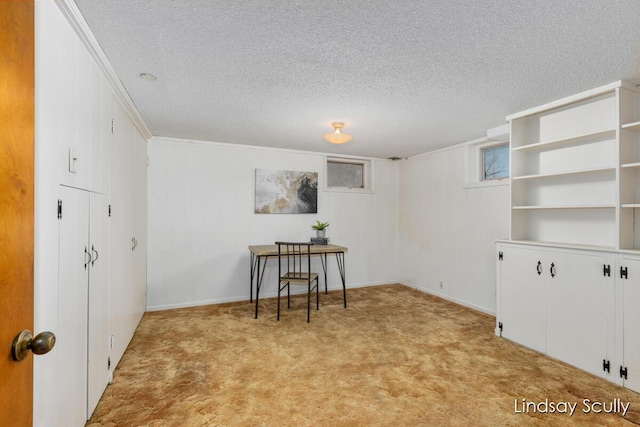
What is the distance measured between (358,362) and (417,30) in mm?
2426

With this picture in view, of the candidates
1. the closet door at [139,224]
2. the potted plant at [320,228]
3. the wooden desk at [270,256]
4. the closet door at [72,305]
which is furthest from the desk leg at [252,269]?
the closet door at [72,305]

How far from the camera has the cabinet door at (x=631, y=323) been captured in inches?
84.7

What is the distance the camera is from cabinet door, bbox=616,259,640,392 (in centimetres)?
215

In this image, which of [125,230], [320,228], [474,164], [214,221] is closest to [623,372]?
[474,164]

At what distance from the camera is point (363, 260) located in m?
5.18

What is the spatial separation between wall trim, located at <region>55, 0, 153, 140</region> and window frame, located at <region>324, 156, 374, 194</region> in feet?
9.24

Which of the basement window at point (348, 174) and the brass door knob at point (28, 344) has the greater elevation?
the basement window at point (348, 174)

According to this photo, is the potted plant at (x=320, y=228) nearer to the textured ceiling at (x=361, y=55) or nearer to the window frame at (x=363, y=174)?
the window frame at (x=363, y=174)

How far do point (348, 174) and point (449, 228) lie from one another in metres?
1.85

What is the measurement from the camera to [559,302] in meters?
2.60

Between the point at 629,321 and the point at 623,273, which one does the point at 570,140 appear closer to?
the point at 623,273

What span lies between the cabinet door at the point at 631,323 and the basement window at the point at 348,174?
3475 mm

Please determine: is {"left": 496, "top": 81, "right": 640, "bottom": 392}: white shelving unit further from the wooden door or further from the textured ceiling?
the wooden door

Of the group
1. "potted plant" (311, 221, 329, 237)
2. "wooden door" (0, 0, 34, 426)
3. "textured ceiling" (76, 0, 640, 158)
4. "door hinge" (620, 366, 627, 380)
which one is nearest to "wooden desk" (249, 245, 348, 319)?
"potted plant" (311, 221, 329, 237)
